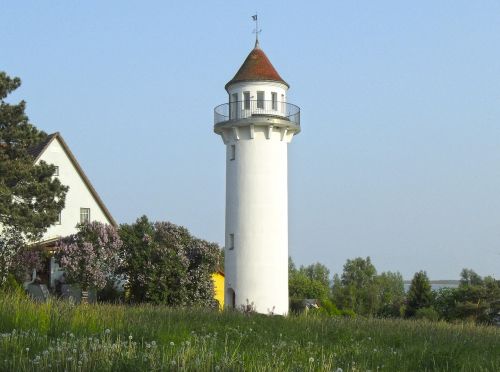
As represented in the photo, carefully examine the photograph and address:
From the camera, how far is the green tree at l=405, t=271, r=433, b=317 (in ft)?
165

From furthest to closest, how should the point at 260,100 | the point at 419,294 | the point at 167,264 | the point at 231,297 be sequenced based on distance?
the point at 419,294 → the point at 260,100 → the point at 167,264 → the point at 231,297

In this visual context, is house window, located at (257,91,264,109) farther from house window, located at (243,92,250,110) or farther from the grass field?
the grass field

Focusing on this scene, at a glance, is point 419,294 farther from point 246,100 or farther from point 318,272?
point 318,272

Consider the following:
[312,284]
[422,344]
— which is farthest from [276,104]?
[312,284]

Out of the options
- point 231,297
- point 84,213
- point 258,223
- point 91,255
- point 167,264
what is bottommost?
point 231,297

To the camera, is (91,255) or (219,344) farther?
(91,255)

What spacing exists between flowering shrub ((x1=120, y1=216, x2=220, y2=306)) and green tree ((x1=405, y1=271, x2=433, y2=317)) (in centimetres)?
1967

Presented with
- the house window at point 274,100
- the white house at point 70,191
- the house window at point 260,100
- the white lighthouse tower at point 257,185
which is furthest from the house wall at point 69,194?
the house window at point 274,100

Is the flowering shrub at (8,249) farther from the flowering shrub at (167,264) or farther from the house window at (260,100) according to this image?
the house window at (260,100)

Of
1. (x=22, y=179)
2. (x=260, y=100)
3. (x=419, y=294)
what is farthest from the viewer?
(x=419, y=294)

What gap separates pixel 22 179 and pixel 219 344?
18.4 metres

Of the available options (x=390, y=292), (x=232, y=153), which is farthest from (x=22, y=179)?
(x=390, y=292)

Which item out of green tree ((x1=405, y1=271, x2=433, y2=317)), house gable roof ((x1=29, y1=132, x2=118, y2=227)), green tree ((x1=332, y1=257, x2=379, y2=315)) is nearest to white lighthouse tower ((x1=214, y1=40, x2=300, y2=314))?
house gable roof ((x1=29, y1=132, x2=118, y2=227))

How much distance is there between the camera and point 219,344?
11367 mm
